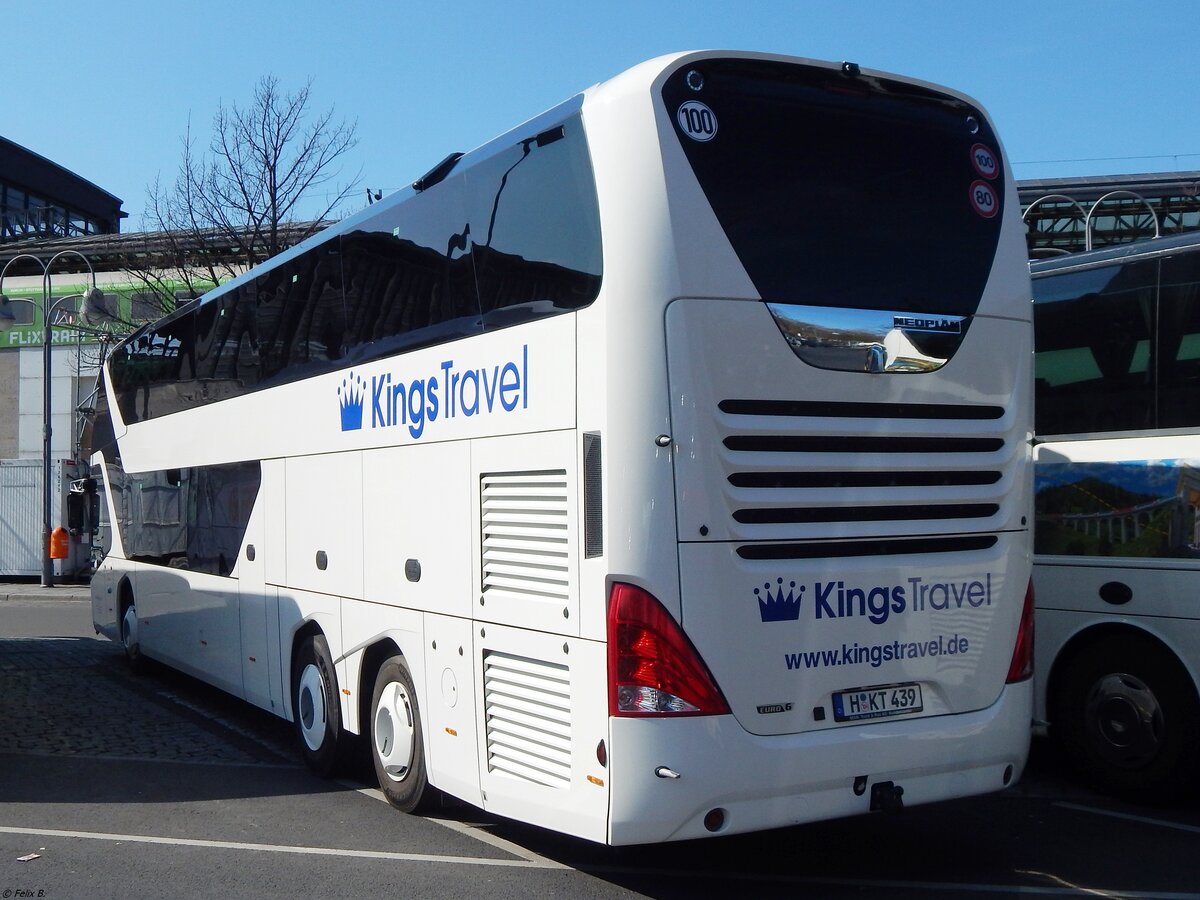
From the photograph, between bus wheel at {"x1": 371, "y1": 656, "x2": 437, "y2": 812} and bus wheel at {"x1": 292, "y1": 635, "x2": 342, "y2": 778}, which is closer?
bus wheel at {"x1": 371, "y1": 656, "x2": 437, "y2": 812}

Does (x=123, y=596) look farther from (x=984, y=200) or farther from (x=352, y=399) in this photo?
(x=984, y=200)

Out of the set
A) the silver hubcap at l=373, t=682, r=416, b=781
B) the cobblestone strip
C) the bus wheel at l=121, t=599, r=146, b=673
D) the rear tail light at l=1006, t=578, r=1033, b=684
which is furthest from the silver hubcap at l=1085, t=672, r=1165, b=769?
the bus wheel at l=121, t=599, r=146, b=673

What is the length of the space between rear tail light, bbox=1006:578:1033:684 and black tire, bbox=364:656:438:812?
3259mm

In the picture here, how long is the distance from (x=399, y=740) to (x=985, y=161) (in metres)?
4.71

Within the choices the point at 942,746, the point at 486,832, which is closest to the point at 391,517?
the point at 486,832

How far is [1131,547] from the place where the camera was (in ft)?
25.6

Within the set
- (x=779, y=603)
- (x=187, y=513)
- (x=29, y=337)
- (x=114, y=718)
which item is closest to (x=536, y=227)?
(x=779, y=603)

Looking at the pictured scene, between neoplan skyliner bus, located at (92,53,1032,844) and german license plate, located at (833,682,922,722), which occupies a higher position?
neoplan skyliner bus, located at (92,53,1032,844)

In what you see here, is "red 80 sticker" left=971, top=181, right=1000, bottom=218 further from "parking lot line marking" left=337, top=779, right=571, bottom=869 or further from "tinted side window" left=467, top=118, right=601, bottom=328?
"parking lot line marking" left=337, top=779, right=571, bottom=869

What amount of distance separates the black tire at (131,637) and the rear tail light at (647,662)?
1024 centimetres

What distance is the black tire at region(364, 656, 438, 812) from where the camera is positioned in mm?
7156

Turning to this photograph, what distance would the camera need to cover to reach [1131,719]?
25.2ft

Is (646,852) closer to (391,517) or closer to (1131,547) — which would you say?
(391,517)

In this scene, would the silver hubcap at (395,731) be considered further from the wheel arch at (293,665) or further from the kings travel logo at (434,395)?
the kings travel logo at (434,395)
